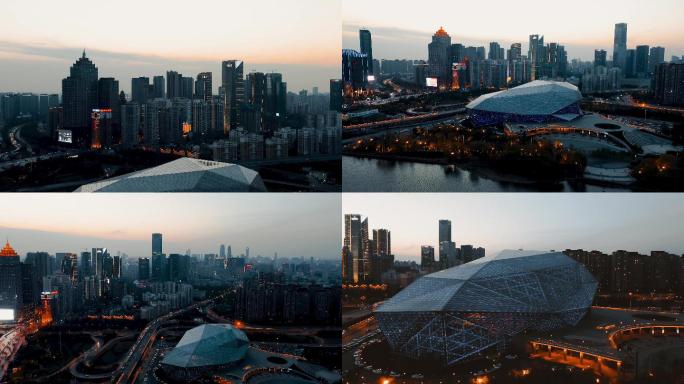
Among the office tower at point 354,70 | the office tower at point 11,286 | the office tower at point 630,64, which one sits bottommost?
the office tower at point 11,286

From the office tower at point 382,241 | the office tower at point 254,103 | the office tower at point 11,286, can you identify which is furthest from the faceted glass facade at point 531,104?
the office tower at point 11,286

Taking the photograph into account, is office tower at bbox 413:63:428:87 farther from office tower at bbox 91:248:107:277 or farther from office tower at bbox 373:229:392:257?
office tower at bbox 91:248:107:277

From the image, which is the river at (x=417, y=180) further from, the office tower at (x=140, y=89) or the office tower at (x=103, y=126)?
the office tower at (x=103, y=126)

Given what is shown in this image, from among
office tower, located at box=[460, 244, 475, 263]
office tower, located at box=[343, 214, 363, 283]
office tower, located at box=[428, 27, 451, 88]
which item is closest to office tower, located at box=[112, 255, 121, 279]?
office tower, located at box=[343, 214, 363, 283]

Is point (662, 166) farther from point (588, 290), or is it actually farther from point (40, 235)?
point (40, 235)

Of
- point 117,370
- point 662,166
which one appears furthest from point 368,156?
point 117,370

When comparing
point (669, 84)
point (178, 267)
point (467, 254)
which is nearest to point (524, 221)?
point (467, 254)

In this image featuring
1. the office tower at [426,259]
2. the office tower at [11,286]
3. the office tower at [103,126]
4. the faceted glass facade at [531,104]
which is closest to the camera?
the office tower at [11,286]
